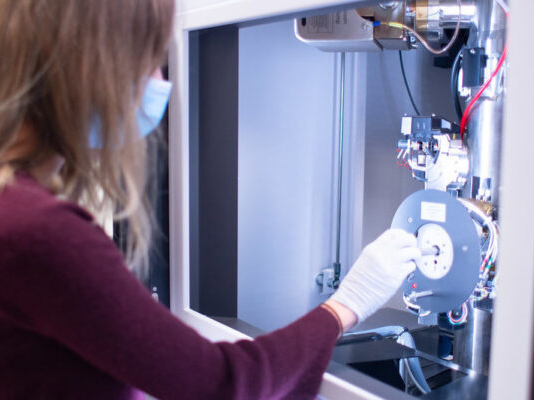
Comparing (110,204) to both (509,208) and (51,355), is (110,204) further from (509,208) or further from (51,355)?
(509,208)

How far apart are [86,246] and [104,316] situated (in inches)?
2.6

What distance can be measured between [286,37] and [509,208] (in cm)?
107

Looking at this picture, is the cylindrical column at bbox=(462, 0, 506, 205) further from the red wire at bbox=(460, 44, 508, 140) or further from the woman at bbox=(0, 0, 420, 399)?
the woman at bbox=(0, 0, 420, 399)

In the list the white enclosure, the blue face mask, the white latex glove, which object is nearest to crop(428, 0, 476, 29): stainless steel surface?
the white enclosure

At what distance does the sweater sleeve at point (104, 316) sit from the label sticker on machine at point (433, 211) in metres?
0.45

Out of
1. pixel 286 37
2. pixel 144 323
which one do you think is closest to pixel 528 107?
pixel 144 323

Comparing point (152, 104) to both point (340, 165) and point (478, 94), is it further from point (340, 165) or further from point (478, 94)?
point (340, 165)

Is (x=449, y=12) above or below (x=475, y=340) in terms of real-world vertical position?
above

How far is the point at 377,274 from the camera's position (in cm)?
74

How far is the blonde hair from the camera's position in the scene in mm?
531

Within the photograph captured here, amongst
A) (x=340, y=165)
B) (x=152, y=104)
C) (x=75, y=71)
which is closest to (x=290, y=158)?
(x=340, y=165)

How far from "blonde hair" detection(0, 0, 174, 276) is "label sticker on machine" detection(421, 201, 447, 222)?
52 centimetres

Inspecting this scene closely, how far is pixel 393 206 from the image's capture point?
1722mm

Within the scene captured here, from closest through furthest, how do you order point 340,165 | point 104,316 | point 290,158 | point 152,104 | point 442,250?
point 104,316 < point 152,104 < point 442,250 < point 290,158 < point 340,165
